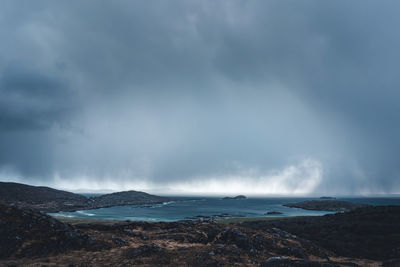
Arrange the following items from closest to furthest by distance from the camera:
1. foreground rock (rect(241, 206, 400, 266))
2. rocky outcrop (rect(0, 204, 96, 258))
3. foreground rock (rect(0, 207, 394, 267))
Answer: foreground rock (rect(0, 207, 394, 267)), rocky outcrop (rect(0, 204, 96, 258)), foreground rock (rect(241, 206, 400, 266))

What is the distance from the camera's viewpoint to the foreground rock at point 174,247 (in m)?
27.5

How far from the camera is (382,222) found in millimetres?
64125

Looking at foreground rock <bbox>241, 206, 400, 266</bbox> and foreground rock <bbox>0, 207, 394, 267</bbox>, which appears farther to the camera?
foreground rock <bbox>241, 206, 400, 266</bbox>

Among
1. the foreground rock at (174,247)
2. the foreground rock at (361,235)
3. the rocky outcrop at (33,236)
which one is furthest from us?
the foreground rock at (361,235)

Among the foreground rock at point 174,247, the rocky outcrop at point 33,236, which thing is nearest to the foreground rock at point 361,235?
the foreground rock at point 174,247

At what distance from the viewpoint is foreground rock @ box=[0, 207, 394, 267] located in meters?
27.5

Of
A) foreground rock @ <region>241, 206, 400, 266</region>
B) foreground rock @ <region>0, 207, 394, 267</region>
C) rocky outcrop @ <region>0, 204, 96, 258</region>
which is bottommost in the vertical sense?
foreground rock @ <region>241, 206, 400, 266</region>

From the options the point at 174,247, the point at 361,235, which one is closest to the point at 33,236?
the point at 174,247

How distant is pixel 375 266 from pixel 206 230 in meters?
27.8

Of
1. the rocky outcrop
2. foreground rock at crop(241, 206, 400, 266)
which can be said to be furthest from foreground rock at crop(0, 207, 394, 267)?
foreground rock at crop(241, 206, 400, 266)

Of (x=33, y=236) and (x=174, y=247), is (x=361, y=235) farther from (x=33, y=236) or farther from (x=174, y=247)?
(x=33, y=236)

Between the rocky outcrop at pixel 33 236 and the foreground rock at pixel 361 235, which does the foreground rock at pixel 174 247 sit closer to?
the rocky outcrop at pixel 33 236

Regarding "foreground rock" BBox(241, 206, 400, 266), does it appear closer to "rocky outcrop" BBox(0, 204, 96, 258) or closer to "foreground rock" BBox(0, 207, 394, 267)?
"foreground rock" BBox(0, 207, 394, 267)

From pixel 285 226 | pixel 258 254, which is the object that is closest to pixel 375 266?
pixel 258 254
